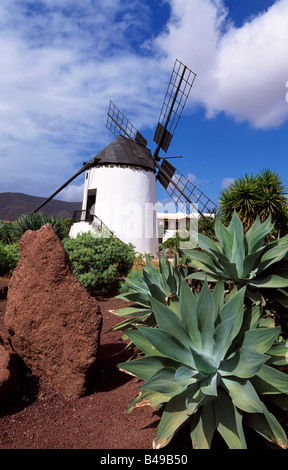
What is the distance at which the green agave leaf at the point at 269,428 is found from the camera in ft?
6.87

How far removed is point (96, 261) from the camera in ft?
31.1

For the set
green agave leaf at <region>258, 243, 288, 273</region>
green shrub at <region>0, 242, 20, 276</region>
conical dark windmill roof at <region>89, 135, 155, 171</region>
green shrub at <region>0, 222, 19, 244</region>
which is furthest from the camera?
conical dark windmill roof at <region>89, 135, 155, 171</region>

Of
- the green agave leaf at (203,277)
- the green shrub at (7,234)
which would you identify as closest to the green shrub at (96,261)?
the green agave leaf at (203,277)

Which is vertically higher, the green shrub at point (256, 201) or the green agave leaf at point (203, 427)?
the green shrub at point (256, 201)

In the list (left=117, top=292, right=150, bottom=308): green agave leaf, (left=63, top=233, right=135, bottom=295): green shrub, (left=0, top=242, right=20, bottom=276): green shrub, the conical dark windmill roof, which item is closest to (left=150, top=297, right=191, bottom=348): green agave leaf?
(left=117, top=292, right=150, bottom=308): green agave leaf

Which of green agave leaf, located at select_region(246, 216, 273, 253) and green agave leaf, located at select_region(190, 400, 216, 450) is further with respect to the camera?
green agave leaf, located at select_region(246, 216, 273, 253)

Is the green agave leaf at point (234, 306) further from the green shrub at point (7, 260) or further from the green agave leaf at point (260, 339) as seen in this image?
the green shrub at point (7, 260)

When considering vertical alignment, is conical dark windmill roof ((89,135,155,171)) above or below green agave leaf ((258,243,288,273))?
above

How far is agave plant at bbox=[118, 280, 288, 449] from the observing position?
2080 mm

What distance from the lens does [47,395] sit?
345cm

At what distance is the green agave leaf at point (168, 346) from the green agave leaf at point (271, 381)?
467 millimetres

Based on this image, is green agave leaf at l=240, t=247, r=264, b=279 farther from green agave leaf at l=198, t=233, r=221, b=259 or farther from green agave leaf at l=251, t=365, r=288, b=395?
green agave leaf at l=251, t=365, r=288, b=395

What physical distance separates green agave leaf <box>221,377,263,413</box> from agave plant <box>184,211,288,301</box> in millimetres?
817
